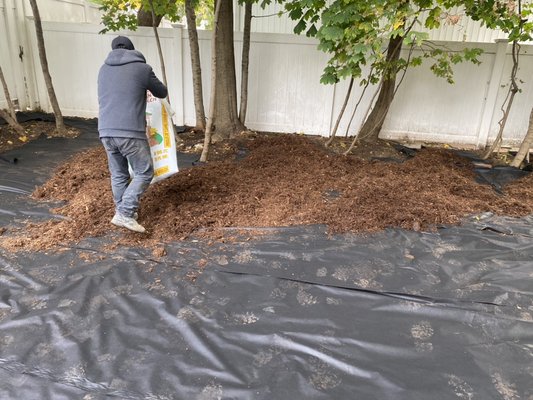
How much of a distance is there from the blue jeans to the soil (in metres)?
0.26

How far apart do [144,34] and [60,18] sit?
4.38 metres

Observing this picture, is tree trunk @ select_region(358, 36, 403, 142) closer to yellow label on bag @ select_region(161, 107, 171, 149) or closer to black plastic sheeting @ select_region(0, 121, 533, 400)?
black plastic sheeting @ select_region(0, 121, 533, 400)

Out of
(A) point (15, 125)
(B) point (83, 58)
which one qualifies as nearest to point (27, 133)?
(A) point (15, 125)

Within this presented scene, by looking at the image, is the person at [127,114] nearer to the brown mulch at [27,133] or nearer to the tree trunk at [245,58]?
the brown mulch at [27,133]

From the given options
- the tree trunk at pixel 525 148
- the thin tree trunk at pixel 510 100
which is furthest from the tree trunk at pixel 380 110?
the tree trunk at pixel 525 148

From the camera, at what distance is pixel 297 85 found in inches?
274

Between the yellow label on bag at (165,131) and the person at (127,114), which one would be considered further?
the yellow label on bag at (165,131)

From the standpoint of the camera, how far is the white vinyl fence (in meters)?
6.73

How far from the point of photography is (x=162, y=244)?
10.4 ft

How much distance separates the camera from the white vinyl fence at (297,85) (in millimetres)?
6730

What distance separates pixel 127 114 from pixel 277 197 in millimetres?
1673

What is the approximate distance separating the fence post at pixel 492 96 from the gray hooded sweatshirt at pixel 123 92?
231 inches

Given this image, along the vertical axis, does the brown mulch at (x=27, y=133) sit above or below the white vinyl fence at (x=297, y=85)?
below

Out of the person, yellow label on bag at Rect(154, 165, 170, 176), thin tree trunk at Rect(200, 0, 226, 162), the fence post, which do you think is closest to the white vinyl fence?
the fence post
